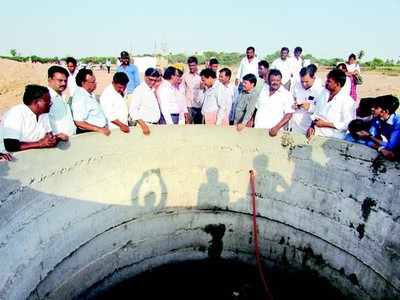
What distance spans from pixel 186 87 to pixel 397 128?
4774 mm

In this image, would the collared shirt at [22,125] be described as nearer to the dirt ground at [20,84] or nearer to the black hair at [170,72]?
the black hair at [170,72]

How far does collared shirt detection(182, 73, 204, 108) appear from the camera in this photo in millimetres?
7879

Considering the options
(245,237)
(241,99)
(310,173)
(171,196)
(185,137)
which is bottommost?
(245,237)

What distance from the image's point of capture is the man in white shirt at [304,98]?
631 centimetres

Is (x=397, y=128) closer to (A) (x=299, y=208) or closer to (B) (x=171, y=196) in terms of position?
(A) (x=299, y=208)

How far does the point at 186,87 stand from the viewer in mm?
8125

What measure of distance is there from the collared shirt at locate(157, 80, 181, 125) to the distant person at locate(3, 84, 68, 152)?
2.69 metres

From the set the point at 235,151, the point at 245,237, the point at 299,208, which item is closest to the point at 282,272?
the point at 245,237

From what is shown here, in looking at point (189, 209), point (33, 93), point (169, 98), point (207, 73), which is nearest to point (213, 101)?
point (207, 73)

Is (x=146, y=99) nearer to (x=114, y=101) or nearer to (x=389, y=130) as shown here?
(x=114, y=101)

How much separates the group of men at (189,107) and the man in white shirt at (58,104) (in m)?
0.01

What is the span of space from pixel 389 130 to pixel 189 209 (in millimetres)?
3309

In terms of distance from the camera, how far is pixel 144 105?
20.0 feet

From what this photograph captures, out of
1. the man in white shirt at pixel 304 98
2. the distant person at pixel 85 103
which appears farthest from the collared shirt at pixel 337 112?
the distant person at pixel 85 103
